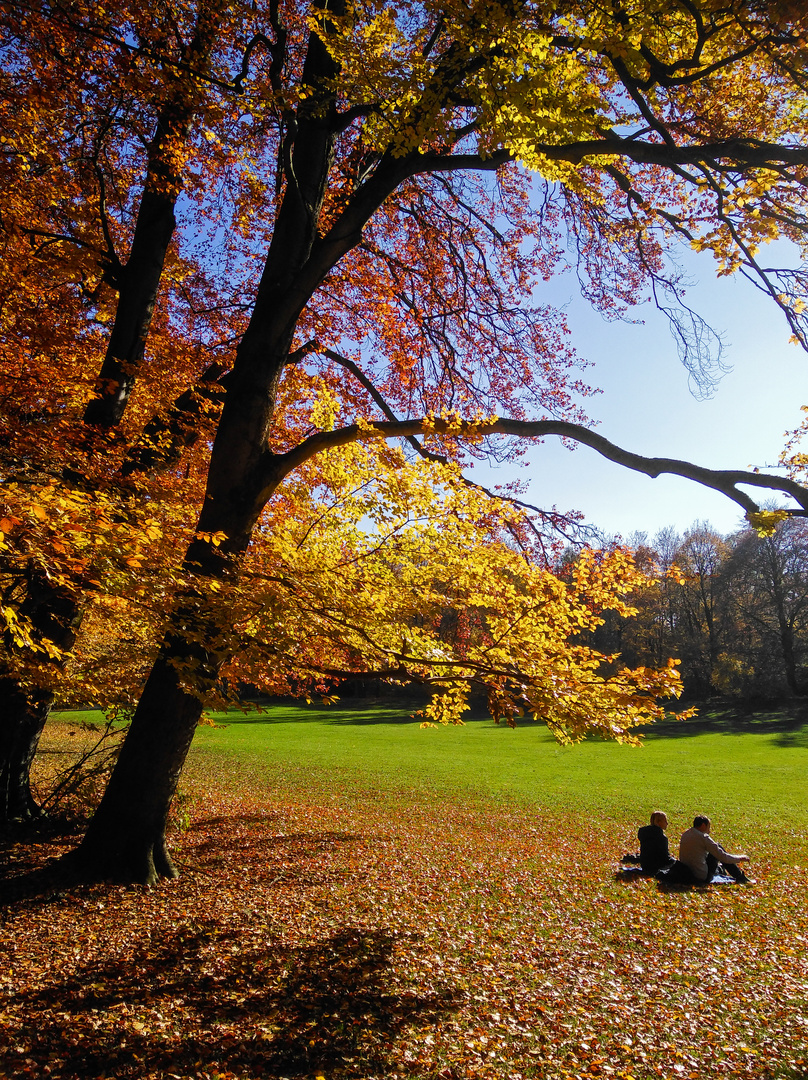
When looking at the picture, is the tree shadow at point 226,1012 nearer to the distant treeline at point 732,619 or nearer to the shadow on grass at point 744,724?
the shadow on grass at point 744,724

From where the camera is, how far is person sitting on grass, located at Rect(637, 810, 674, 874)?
9141 mm

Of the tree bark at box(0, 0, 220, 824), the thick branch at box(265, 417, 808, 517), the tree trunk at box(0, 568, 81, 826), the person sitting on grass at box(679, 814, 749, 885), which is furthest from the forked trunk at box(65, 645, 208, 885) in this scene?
the person sitting on grass at box(679, 814, 749, 885)

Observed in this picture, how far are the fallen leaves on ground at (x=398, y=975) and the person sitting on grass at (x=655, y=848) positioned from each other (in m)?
0.38

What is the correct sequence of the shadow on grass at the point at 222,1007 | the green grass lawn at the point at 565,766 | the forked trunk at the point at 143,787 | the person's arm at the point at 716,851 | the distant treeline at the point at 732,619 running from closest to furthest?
1. the shadow on grass at the point at 222,1007
2. the forked trunk at the point at 143,787
3. the person's arm at the point at 716,851
4. the green grass lawn at the point at 565,766
5. the distant treeline at the point at 732,619

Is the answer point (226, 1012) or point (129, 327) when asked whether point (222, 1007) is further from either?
point (129, 327)

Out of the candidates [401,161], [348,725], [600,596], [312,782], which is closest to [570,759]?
[312,782]

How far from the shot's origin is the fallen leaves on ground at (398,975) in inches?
166

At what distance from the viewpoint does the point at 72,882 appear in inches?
266

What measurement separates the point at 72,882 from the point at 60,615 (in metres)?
3.42

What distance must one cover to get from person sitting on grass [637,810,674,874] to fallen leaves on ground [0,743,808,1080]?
1.24 feet

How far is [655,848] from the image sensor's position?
915 cm

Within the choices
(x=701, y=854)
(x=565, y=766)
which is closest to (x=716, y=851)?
(x=701, y=854)

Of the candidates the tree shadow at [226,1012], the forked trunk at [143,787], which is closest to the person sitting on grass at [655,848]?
the tree shadow at [226,1012]

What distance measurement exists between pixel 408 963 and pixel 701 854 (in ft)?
16.8
